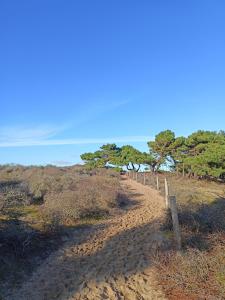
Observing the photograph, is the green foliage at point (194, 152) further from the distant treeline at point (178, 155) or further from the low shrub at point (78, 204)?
the low shrub at point (78, 204)

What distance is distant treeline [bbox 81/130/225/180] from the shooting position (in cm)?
3944

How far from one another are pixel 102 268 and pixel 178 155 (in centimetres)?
3821

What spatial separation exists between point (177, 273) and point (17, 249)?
4.96 m

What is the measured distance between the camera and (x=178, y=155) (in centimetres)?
4738

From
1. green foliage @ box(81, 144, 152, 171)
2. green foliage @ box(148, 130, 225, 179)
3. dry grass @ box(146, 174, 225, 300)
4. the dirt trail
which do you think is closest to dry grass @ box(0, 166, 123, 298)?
the dirt trail

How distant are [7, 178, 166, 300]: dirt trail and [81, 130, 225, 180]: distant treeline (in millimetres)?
25170

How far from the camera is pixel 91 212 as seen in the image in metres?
17.5

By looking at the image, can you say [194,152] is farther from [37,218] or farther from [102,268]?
[102,268]

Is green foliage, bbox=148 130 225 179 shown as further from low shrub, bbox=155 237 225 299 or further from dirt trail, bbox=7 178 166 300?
low shrub, bbox=155 237 225 299

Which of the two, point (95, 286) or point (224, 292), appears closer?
point (224, 292)

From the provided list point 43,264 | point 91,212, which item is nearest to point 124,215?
point 91,212

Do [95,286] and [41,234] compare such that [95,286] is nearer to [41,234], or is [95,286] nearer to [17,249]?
[17,249]

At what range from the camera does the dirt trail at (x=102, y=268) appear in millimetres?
8492

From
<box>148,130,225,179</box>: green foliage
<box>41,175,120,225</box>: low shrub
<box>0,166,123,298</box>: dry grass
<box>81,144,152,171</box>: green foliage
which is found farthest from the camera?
<box>81,144,152,171</box>: green foliage
